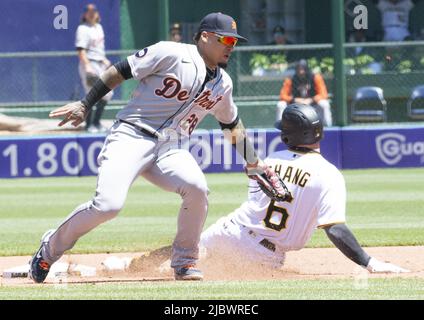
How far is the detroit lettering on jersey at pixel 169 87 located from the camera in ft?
22.2

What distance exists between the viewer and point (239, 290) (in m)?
6.08

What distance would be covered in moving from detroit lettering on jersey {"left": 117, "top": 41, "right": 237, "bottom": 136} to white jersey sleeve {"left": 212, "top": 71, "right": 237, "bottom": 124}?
0.09 meters

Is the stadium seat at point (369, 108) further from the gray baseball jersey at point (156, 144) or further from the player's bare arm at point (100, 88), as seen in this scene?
the player's bare arm at point (100, 88)

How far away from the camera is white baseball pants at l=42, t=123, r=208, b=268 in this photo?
6.66 metres

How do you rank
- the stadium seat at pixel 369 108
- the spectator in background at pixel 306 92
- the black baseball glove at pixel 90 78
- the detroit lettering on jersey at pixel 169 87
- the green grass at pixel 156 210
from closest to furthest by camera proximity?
the detroit lettering on jersey at pixel 169 87 → the green grass at pixel 156 210 → the spectator in background at pixel 306 92 → the black baseball glove at pixel 90 78 → the stadium seat at pixel 369 108

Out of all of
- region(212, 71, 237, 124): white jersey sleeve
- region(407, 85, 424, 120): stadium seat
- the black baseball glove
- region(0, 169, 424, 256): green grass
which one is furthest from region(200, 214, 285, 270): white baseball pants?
region(407, 85, 424, 120): stadium seat

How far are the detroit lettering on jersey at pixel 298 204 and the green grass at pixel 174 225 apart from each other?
19.2 inches

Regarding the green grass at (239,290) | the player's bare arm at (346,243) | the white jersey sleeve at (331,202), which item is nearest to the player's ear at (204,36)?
the white jersey sleeve at (331,202)

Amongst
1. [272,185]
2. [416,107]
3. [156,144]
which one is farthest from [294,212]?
[416,107]

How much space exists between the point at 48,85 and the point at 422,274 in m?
10.5

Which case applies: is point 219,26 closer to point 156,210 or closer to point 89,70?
point 156,210

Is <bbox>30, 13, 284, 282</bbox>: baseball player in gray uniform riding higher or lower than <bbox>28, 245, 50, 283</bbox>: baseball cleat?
higher

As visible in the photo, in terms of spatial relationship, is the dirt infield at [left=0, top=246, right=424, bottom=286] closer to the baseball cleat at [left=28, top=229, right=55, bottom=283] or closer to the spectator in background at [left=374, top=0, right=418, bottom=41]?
the baseball cleat at [left=28, top=229, right=55, bottom=283]
